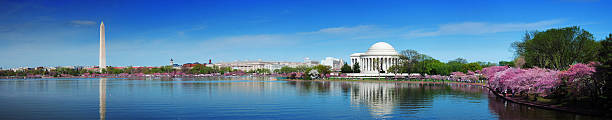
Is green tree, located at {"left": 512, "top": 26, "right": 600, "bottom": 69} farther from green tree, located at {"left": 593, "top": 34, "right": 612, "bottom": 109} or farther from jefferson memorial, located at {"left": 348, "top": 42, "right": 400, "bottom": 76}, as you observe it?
jefferson memorial, located at {"left": 348, "top": 42, "right": 400, "bottom": 76}

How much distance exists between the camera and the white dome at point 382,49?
137363mm

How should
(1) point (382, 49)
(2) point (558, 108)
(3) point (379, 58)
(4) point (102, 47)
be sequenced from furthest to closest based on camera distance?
(4) point (102, 47) < (1) point (382, 49) < (3) point (379, 58) < (2) point (558, 108)

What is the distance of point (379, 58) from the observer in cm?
13525

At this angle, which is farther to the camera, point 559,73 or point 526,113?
point 559,73

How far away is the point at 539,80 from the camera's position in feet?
125

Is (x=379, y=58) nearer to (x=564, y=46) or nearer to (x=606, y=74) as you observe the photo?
(x=564, y=46)

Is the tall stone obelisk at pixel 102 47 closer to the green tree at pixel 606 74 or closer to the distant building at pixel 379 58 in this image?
the distant building at pixel 379 58

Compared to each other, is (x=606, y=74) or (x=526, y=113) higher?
(x=606, y=74)

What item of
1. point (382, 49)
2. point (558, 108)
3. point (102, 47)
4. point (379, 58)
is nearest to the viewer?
point (558, 108)

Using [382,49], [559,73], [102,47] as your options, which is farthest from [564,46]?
[102,47]

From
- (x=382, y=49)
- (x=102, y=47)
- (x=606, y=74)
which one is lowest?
(x=606, y=74)

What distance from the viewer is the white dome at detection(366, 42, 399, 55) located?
5408 inches

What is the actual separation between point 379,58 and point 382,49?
4.62m

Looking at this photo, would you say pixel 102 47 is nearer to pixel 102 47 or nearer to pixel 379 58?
pixel 102 47
